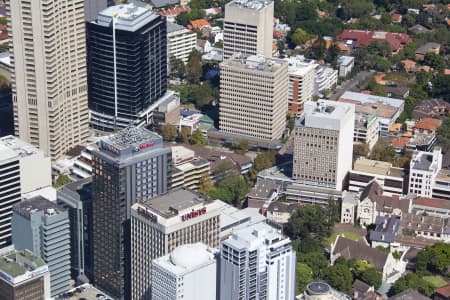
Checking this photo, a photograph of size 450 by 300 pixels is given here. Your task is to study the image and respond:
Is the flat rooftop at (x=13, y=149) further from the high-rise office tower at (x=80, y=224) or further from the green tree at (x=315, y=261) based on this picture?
the green tree at (x=315, y=261)

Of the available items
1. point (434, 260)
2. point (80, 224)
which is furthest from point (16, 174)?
point (434, 260)

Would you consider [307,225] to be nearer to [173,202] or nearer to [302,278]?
[302,278]

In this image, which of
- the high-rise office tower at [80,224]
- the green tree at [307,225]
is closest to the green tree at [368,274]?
the green tree at [307,225]

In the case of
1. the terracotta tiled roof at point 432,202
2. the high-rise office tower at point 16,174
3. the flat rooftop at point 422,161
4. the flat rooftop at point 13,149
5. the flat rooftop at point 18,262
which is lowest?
the terracotta tiled roof at point 432,202

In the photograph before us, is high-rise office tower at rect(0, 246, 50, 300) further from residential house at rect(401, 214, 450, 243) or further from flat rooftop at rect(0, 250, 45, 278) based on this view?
residential house at rect(401, 214, 450, 243)

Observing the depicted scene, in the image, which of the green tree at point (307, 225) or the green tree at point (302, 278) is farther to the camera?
the green tree at point (307, 225)
